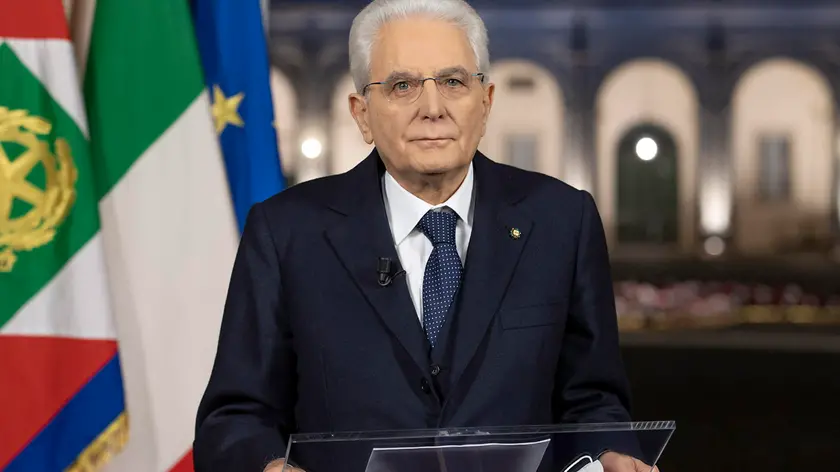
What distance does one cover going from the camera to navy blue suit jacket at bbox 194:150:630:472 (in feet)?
5.03

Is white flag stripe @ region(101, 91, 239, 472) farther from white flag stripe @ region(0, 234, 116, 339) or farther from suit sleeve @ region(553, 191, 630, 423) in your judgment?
suit sleeve @ region(553, 191, 630, 423)

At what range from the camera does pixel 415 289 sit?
1.60m

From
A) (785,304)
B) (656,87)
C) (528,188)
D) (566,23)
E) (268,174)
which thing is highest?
(528,188)

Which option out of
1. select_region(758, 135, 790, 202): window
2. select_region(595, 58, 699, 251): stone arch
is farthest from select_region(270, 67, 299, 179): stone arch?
select_region(758, 135, 790, 202): window

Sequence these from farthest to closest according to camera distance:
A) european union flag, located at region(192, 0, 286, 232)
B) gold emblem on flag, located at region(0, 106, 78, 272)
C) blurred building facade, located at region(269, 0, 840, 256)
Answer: blurred building facade, located at region(269, 0, 840, 256) < european union flag, located at region(192, 0, 286, 232) < gold emblem on flag, located at region(0, 106, 78, 272)

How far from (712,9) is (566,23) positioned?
2600 millimetres

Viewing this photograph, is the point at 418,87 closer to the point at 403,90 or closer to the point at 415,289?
the point at 403,90

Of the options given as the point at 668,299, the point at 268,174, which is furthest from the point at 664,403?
the point at 668,299

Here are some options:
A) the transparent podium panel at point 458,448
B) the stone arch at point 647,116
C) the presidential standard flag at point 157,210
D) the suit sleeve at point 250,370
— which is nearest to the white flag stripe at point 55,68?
the presidential standard flag at point 157,210

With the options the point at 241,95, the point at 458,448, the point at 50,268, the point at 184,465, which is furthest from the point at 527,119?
the point at 458,448

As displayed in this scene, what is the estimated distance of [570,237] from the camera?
164cm

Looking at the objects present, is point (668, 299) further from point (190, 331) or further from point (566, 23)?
point (190, 331)

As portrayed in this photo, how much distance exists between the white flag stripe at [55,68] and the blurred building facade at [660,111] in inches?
627

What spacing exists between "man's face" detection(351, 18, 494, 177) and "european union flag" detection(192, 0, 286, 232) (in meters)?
1.21
